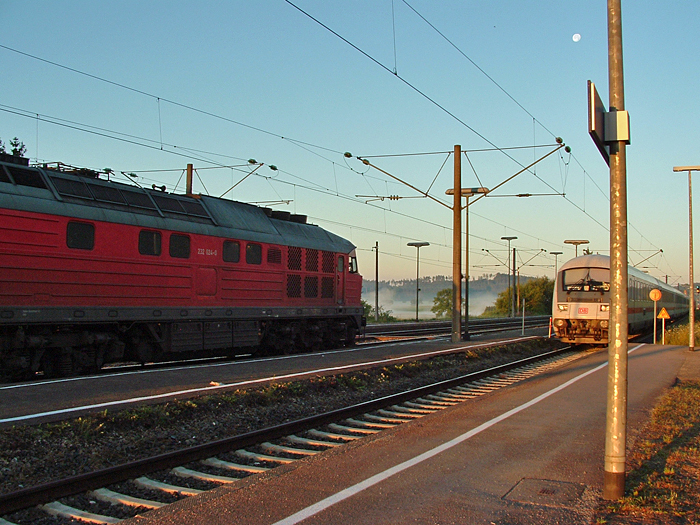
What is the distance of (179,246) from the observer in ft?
51.5

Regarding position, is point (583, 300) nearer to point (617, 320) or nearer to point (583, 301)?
point (583, 301)

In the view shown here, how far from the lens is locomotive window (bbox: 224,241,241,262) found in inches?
677

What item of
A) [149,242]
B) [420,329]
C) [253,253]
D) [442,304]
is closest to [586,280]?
[420,329]

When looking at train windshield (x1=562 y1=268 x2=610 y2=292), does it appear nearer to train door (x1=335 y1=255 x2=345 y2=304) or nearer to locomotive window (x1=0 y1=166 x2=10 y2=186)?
train door (x1=335 y1=255 x2=345 y2=304)

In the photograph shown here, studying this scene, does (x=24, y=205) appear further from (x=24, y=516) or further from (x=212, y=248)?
(x=24, y=516)

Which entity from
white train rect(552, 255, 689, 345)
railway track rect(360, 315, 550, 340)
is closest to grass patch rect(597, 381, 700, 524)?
white train rect(552, 255, 689, 345)

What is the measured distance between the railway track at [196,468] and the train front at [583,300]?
15.7 m

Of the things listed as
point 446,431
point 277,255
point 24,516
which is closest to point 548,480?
point 446,431

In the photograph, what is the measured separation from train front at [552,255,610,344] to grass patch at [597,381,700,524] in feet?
50.0

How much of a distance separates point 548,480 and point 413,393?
5.83 meters

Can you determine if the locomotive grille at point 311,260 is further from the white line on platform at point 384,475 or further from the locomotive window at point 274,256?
the white line on platform at point 384,475

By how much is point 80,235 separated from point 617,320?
436 inches

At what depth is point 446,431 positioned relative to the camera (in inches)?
349

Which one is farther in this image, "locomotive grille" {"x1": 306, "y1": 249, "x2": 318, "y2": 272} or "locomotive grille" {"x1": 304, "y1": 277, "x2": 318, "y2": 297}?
"locomotive grille" {"x1": 306, "y1": 249, "x2": 318, "y2": 272}
